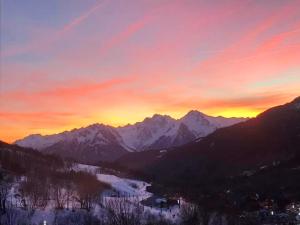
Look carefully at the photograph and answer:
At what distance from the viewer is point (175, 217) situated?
194375 mm

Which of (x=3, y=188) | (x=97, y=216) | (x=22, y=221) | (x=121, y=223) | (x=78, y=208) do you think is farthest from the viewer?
(x=3, y=188)

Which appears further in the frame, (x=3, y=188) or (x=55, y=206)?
(x=3, y=188)

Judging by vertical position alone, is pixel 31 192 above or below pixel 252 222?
above

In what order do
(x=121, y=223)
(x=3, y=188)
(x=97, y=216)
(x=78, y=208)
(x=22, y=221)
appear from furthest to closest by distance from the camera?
(x=3, y=188), (x=78, y=208), (x=97, y=216), (x=22, y=221), (x=121, y=223)

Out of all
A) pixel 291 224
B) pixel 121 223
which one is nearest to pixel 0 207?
pixel 121 223

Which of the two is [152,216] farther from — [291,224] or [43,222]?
[291,224]

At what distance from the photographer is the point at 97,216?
6890 inches

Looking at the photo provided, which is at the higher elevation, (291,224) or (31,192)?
(31,192)

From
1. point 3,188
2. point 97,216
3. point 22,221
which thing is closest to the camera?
point 22,221

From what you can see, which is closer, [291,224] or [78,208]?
[78,208]

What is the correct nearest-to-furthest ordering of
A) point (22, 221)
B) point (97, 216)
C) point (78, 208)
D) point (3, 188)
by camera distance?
point (22, 221) → point (97, 216) → point (78, 208) → point (3, 188)

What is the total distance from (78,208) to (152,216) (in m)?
25.9

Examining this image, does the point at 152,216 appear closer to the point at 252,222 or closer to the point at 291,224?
the point at 252,222

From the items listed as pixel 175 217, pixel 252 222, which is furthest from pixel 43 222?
pixel 252 222
